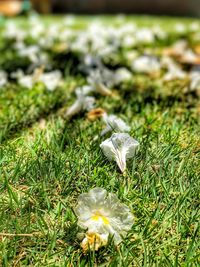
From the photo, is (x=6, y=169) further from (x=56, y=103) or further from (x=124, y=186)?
(x=56, y=103)

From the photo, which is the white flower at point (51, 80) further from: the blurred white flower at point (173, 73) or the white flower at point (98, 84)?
the blurred white flower at point (173, 73)

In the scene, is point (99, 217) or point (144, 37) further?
point (144, 37)

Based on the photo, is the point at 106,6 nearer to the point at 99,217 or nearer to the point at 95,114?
the point at 95,114

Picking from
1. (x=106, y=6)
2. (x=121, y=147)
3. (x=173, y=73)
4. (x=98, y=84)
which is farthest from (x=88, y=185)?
(x=106, y=6)

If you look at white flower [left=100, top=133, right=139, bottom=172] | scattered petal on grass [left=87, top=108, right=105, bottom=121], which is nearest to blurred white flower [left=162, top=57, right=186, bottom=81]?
scattered petal on grass [left=87, top=108, right=105, bottom=121]

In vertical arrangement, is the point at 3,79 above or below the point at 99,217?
below

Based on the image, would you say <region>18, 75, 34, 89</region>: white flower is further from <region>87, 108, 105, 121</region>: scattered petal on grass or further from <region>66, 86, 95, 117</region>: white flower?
<region>87, 108, 105, 121</region>: scattered petal on grass

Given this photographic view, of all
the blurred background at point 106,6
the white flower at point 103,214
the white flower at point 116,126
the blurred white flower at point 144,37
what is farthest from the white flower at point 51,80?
the blurred background at point 106,6
